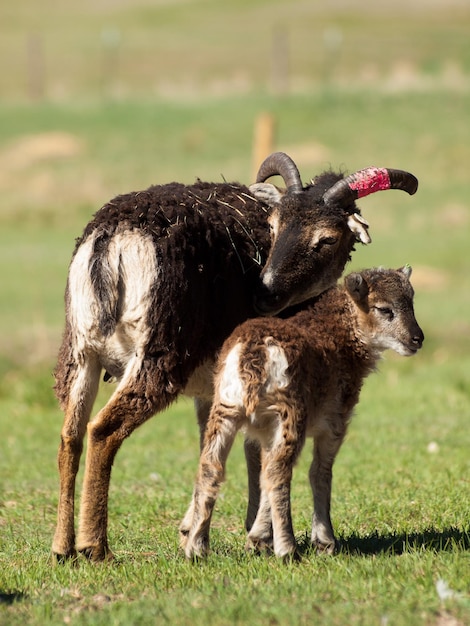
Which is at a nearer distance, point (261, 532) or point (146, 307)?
point (146, 307)

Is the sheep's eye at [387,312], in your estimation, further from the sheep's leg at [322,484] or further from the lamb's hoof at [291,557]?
the lamb's hoof at [291,557]

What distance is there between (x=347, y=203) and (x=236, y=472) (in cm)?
354

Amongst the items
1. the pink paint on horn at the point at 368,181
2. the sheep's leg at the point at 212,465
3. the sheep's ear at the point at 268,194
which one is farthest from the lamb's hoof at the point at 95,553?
the pink paint on horn at the point at 368,181

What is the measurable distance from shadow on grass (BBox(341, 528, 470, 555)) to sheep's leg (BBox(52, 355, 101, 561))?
177cm

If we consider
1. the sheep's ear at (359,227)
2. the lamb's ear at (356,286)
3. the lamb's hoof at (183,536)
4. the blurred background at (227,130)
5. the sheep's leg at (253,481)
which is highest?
the blurred background at (227,130)

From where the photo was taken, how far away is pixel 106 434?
7.17 meters

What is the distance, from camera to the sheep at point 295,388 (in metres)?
6.70

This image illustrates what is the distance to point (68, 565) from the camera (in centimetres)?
689

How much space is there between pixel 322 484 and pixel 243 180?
24.8 metres

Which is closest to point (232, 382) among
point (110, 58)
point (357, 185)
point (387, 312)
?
point (387, 312)

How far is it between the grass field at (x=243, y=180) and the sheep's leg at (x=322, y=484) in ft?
0.54

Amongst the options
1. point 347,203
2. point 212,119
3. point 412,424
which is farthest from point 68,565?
point 212,119

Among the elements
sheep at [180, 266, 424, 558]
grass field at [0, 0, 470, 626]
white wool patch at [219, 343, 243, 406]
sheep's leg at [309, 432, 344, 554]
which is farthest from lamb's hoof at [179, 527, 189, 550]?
white wool patch at [219, 343, 243, 406]

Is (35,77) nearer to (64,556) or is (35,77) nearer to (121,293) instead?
(121,293)
